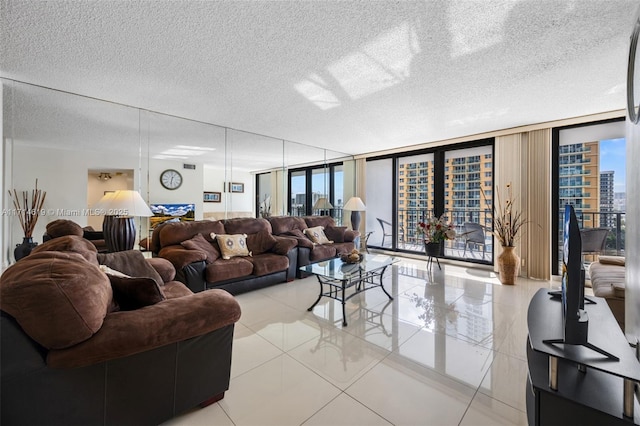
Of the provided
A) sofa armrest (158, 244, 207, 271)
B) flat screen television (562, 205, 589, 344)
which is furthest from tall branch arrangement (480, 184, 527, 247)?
sofa armrest (158, 244, 207, 271)

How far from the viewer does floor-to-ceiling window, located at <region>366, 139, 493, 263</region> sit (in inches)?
201

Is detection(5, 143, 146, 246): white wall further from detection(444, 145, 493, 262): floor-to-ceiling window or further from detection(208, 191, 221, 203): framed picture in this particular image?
detection(444, 145, 493, 262): floor-to-ceiling window

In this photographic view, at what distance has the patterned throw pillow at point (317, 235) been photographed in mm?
4895

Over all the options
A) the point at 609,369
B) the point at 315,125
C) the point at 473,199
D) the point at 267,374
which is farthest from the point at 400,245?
the point at 609,369

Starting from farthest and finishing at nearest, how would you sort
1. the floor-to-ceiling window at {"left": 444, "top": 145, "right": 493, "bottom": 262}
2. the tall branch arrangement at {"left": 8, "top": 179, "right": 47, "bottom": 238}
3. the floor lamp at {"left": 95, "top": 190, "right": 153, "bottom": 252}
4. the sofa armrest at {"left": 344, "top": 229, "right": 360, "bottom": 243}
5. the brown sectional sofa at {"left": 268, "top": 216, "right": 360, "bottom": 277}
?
the sofa armrest at {"left": 344, "top": 229, "right": 360, "bottom": 243} → the floor-to-ceiling window at {"left": 444, "top": 145, "right": 493, "bottom": 262} → the brown sectional sofa at {"left": 268, "top": 216, "right": 360, "bottom": 277} → the tall branch arrangement at {"left": 8, "top": 179, "right": 47, "bottom": 238} → the floor lamp at {"left": 95, "top": 190, "right": 153, "bottom": 252}

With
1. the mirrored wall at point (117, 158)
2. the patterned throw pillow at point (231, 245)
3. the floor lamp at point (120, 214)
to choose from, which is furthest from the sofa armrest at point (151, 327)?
the mirrored wall at point (117, 158)

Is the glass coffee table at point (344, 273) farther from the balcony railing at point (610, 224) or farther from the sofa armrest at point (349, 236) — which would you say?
the balcony railing at point (610, 224)

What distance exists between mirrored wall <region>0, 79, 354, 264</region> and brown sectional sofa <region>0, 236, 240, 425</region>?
9.21 ft

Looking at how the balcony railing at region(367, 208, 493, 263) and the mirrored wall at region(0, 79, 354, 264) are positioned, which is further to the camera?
the balcony railing at region(367, 208, 493, 263)

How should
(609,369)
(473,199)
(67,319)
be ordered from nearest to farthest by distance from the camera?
(609,369), (67,319), (473,199)

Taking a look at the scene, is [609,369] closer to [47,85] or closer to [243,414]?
[243,414]

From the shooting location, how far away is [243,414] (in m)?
1.49

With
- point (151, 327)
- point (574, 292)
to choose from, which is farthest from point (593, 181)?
point (151, 327)

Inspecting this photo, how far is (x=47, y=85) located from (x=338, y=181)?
5273 mm
